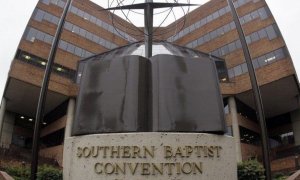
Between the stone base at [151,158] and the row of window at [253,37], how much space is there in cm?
3216

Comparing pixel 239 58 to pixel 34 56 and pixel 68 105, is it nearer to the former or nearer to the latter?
pixel 68 105

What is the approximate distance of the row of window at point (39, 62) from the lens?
119ft

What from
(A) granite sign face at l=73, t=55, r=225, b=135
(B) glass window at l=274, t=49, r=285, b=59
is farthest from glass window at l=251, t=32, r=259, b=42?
(A) granite sign face at l=73, t=55, r=225, b=135

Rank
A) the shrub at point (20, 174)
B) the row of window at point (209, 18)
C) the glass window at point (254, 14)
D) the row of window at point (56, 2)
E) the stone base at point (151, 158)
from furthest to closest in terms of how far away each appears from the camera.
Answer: the row of window at point (209, 18) < the row of window at point (56, 2) < the glass window at point (254, 14) < the shrub at point (20, 174) < the stone base at point (151, 158)

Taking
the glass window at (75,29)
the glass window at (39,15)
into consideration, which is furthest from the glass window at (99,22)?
the glass window at (39,15)

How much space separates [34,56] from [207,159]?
3240cm

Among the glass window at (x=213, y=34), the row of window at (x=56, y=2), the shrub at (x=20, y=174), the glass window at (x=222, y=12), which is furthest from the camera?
the glass window at (x=222, y=12)

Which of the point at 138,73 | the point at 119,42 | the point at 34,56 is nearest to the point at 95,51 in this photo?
the point at 119,42

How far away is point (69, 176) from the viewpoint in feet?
27.9

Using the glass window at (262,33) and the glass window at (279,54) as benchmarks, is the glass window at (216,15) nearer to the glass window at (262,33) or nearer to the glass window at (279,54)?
the glass window at (262,33)

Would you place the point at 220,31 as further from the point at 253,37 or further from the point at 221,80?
the point at 221,80

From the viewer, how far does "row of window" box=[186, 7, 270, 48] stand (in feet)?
130

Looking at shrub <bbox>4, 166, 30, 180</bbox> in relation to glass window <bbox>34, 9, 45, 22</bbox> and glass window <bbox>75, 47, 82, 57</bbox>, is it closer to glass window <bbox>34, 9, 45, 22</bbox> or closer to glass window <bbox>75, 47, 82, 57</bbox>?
glass window <bbox>75, 47, 82, 57</bbox>

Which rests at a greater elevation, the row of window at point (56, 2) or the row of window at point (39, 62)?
the row of window at point (56, 2)
